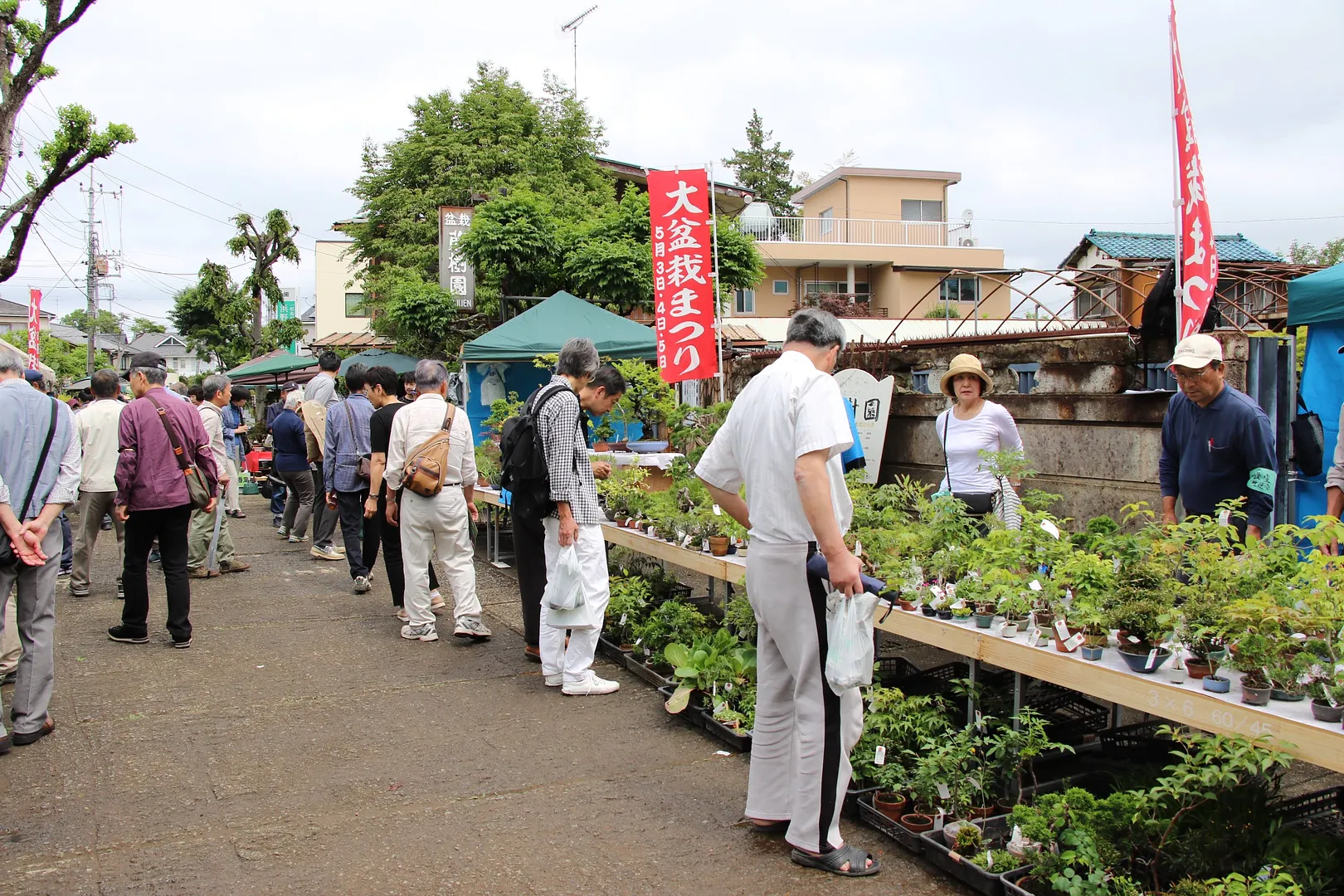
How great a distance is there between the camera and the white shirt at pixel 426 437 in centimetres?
572

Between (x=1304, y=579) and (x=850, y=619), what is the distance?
134 centimetres

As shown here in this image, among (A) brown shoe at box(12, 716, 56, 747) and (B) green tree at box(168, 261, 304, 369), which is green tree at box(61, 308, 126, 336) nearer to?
(B) green tree at box(168, 261, 304, 369)

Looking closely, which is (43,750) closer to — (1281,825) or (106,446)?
(106,446)

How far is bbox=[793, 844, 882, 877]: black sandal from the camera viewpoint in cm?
307

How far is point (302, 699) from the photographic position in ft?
16.4

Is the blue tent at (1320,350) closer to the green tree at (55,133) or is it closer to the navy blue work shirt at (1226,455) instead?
the navy blue work shirt at (1226,455)

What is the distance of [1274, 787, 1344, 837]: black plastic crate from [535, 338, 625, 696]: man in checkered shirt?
3089 mm

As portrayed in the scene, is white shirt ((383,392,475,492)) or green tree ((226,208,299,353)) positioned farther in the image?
green tree ((226,208,299,353))

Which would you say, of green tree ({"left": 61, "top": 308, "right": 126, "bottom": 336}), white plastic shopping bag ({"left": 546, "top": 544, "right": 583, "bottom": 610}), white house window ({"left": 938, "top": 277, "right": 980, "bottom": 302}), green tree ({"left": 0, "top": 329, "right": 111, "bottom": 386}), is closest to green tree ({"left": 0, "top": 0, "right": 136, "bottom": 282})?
white plastic shopping bag ({"left": 546, "top": 544, "right": 583, "bottom": 610})

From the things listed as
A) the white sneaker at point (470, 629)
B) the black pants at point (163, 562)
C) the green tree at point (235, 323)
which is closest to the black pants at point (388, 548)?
the white sneaker at point (470, 629)

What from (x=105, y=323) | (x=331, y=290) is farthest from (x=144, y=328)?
(x=331, y=290)

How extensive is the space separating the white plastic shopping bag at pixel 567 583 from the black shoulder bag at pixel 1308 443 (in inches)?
167

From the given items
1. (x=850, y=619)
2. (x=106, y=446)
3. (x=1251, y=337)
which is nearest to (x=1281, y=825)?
(x=850, y=619)

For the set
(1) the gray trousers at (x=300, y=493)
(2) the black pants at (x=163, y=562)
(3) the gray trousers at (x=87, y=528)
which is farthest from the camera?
(1) the gray trousers at (x=300, y=493)
